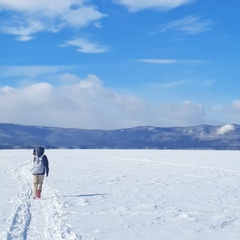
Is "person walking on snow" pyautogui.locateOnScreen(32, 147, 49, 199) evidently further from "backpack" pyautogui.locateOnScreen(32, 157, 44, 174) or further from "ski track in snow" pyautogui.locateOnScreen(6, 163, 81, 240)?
"ski track in snow" pyautogui.locateOnScreen(6, 163, 81, 240)

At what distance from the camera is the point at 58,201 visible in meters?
13.6

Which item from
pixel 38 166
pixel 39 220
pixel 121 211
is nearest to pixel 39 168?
pixel 38 166

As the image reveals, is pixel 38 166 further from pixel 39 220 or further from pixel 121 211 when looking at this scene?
pixel 39 220

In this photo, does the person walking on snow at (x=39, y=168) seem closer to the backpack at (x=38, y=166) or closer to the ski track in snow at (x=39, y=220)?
the backpack at (x=38, y=166)

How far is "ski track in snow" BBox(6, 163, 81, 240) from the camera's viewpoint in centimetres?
881

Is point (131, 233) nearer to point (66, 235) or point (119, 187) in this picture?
point (66, 235)

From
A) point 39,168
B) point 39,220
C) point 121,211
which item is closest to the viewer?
point 39,220

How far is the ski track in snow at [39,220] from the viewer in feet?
28.9

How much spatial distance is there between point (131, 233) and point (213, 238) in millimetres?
1729

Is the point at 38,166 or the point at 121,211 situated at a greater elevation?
the point at 38,166

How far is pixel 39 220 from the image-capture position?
10320 mm

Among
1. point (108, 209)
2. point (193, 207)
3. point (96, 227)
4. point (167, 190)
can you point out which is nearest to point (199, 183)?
point (167, 190)

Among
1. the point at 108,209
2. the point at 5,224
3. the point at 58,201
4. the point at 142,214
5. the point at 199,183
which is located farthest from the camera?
the point at 199,183

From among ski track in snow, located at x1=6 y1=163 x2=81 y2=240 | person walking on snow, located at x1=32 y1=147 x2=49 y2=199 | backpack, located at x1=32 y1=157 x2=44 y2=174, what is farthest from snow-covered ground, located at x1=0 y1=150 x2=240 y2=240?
backpack, located at x1=32 y1=157 x2=44 y2=174
